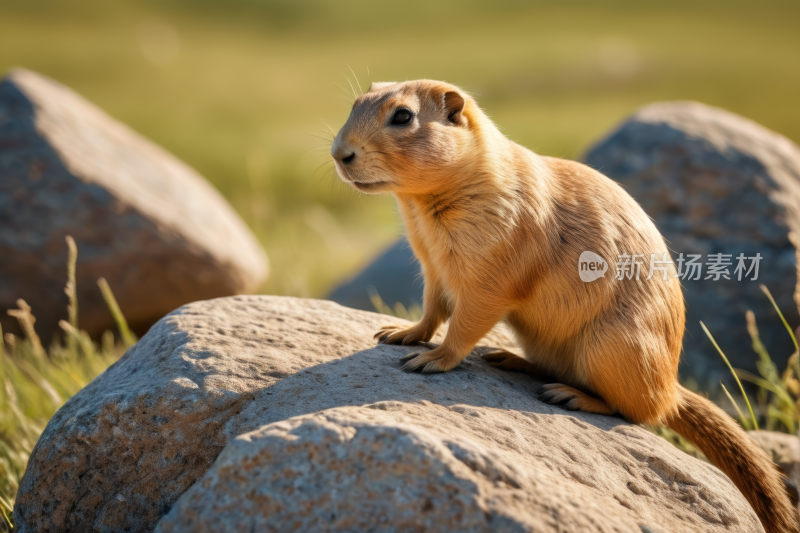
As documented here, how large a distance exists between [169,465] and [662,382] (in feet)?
8.41

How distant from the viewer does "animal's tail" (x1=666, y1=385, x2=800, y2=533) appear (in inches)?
135

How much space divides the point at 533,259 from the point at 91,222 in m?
5.08

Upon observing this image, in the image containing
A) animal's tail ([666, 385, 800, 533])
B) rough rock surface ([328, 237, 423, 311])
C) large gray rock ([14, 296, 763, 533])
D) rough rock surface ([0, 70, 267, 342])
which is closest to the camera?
large gray rock ([14, 296, 763, 533])

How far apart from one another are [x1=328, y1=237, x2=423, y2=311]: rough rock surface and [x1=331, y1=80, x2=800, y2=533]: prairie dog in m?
4.15

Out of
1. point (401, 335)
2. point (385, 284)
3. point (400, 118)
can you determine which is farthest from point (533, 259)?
point (385, 284)

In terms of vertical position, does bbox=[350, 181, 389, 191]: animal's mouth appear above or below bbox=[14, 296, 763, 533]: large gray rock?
above

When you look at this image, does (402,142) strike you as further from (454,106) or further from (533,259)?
(533,259)

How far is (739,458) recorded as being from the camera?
354cm

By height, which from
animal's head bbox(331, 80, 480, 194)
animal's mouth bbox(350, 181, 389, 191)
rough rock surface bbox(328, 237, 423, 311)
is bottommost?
rough rock surface bbox(328, 237, 423, 311)

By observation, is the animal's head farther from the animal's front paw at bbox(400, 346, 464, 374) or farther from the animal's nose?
the animal's front paw at bbox(400, 346, 464, 374)

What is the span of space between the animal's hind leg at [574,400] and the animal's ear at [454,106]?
156 cm

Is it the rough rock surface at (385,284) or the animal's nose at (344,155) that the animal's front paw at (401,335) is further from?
the rough rock surface at (385,284)

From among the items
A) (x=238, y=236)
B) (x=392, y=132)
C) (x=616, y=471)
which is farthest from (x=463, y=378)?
(x=238, y=236)

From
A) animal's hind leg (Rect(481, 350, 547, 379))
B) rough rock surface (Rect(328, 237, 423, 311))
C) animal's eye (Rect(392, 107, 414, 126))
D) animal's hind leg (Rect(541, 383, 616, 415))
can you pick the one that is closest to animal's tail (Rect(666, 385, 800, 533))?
animal's hind leg (Rect(541, 383, 616, 415))
